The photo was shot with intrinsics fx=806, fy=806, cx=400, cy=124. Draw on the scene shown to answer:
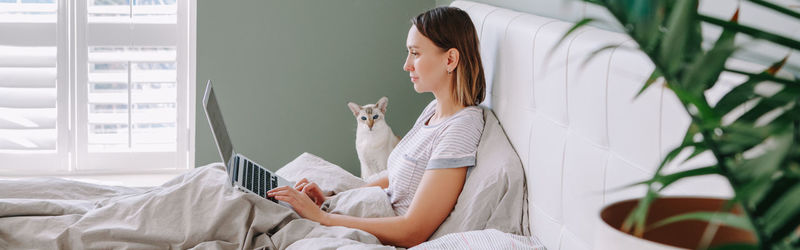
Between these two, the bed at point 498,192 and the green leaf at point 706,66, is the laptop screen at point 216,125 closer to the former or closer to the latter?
the bed at point 498,192

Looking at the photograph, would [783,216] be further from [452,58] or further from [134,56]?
[134,56]

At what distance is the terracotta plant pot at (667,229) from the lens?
596 millimetres

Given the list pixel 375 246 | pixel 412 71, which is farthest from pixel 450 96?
pixel 375 246

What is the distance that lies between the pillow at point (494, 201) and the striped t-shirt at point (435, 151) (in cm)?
6

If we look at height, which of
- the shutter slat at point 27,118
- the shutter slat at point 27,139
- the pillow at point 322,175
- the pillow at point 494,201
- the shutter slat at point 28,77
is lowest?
the shutter slat at point 27,139

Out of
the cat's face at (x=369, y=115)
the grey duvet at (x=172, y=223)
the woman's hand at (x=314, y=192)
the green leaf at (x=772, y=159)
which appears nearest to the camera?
the green leaf at (x=772, y=159)

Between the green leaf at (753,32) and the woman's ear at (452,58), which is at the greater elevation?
the green leaf at (753,32)

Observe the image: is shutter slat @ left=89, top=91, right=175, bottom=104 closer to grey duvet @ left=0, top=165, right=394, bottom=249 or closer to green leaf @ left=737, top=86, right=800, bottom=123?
grey duvet @ left=0, top=165, right=394, bottom=249

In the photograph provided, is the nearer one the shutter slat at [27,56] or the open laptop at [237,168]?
the open laptop at [237,168]

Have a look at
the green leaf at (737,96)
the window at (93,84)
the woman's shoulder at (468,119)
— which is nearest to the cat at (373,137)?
the woman's shoulder at (468,119)

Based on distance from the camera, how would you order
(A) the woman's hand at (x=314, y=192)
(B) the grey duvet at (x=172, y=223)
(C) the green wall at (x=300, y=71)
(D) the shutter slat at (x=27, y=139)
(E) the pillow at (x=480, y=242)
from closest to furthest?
1. (E) the pillow at (x=480, y=242)
2. (B) the grey duvet at (x=172, y=223)
3. (A) the woman's hand at (x=314, y=192)
4. (C) the green wall at (x=300, y=71)
5. (D) the shutter slat at (x=27, y=139)

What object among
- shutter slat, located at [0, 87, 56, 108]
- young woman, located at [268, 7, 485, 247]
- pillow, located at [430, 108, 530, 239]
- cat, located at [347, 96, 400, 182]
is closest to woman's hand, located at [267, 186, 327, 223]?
young woman, located at [268, 7, 485, 247]

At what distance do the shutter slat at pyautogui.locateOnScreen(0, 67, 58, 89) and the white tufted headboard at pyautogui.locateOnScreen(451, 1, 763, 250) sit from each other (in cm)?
210

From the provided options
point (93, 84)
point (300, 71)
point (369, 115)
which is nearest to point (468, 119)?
point (369, 115)
